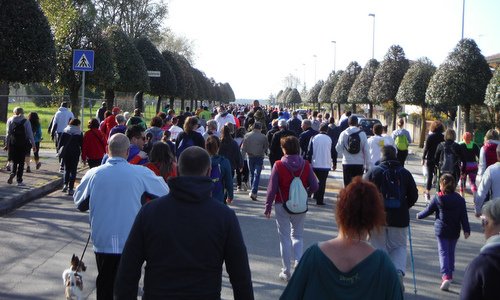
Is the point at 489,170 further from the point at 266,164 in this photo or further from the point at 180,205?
the point at 266,164

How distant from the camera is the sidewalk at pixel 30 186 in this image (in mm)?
13645

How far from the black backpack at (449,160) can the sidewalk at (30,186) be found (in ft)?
26.8

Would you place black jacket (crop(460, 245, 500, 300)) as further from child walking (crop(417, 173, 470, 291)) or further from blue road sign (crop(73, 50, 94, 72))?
blue road sign (crop(73, 50, 94, 72))

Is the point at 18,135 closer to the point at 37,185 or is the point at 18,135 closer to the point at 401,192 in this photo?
the point at 37,185

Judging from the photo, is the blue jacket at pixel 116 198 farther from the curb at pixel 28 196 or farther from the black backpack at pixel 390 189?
the curb at pixel 28 196

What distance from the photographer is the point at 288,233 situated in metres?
8.60

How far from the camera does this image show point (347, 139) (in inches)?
546

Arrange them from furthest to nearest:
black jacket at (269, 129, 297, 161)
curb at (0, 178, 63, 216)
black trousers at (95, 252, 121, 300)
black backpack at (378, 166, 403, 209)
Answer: black jacket at (269, 129, 297, 161)
curb at (0, 178, 63, 216)
black backpack at (378, 166, 403, 209)
black trousers at (95, 252, 121, 300)

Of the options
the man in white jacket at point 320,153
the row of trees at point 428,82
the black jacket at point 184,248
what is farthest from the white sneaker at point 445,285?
the row of trees at point 428,82

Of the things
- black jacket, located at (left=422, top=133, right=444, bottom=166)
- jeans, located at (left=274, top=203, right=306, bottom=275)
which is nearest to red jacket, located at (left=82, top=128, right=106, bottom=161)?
jeans, located at (left=274, top=203, right=306, bottom=275)

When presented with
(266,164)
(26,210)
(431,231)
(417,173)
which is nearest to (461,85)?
(417,173)

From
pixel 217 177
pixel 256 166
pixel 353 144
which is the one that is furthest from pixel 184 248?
pixel 256 166

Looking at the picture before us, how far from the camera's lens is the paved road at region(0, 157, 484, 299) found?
8.05 metres

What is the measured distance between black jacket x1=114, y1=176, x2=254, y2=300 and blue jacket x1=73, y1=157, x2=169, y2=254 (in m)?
1.65
